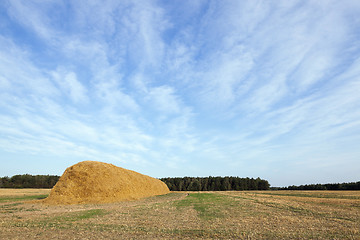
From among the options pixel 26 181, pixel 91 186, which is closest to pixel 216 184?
pixel 91 186

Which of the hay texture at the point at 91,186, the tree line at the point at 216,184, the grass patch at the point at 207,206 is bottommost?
the grass patch at the point at 207,206

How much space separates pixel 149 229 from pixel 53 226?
5.90 meters

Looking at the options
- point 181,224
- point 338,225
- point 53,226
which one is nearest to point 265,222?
point 338,225

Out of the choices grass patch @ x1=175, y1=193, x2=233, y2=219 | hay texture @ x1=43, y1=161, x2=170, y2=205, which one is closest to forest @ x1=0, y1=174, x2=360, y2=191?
hay texture @ x1=43, y1=161, x2=170, y2=205

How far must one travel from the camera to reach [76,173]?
33.5m

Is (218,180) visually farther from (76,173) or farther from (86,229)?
(86,229)

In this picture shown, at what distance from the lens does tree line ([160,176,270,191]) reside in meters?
91.4

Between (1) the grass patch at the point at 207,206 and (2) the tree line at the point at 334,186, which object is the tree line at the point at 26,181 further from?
(2) the tree line at the point at 334,186

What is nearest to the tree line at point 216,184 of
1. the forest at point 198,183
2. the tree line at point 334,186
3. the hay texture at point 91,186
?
the forest at point 198,183

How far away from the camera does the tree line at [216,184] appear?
300ft

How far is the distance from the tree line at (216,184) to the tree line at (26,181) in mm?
48487

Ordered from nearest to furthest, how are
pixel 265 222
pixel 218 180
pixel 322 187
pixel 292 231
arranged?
pixel 292 231 < pixel 265 222 < pixel 322 187 < pixel 218 180

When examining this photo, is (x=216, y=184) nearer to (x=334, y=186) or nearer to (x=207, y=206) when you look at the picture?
(x=334, y=186)

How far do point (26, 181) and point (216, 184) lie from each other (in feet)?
245
